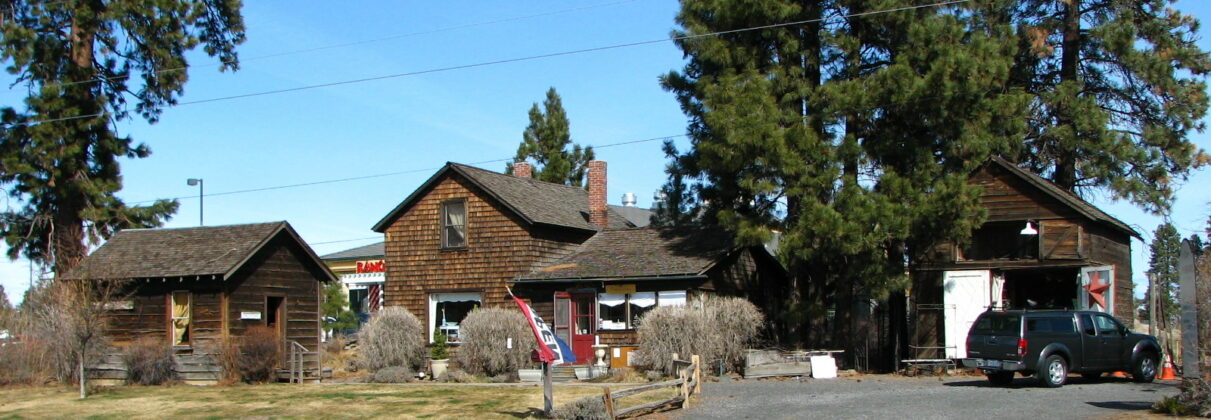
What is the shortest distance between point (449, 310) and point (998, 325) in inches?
662

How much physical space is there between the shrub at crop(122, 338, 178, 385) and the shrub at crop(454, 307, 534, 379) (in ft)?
23.6

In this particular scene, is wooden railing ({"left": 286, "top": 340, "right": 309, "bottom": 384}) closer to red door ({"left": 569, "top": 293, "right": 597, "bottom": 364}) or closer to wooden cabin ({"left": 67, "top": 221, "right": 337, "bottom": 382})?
wooden cabin ({"left": 67, "top": 221, "right": 337, "bottom": 382})

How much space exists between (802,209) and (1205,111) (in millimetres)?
13432

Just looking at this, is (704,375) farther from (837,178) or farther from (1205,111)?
(1205,111)

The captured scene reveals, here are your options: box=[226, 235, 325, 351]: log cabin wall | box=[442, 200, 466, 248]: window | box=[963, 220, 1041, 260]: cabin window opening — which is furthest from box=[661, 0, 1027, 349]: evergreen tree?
box=[226, 235, 325, 351]: log cabin wall

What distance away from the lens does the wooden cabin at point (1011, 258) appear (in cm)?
2716

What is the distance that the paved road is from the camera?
57.0 ft

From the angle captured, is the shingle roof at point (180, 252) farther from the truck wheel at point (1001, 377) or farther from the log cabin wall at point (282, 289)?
the truck wheel at point (1001, 377)

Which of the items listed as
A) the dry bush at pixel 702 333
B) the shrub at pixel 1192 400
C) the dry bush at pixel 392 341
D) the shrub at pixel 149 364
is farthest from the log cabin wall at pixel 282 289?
the shrub at pixel 1192 400

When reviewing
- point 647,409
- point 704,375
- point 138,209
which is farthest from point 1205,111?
point 138,209

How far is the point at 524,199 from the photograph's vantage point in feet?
110

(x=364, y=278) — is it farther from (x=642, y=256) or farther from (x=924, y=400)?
(x=924, y=400)

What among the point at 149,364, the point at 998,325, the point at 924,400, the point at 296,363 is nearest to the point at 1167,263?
the point at 998,325

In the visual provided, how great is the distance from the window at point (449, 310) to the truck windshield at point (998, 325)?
15278 mm
